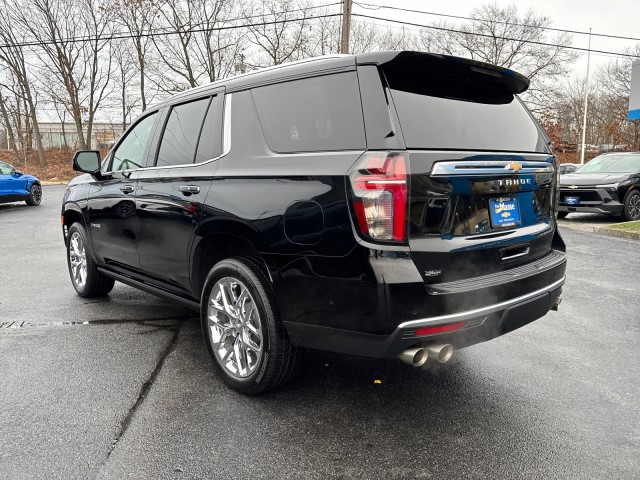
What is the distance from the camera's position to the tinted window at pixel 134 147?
160 inches

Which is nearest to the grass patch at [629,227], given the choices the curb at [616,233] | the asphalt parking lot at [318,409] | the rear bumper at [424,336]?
the curb at [616,233]

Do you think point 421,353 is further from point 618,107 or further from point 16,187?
point 618,107

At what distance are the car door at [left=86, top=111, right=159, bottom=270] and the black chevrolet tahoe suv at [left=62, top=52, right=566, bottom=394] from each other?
593 millimetres

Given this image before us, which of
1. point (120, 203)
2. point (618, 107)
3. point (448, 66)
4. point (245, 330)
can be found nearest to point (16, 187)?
point (120, 203)

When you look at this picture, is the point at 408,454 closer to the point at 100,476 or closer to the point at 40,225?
the point at 100,476

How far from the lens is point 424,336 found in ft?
7.49

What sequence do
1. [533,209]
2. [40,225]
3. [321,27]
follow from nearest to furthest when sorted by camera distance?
[533,209] → [40,225] → [321,27]

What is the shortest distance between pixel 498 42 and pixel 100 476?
44573 millimetres

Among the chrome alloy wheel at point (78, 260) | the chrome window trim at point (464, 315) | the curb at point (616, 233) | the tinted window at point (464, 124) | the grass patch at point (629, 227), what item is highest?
the tinted window at point (464, 124)

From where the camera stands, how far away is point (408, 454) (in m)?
2.39

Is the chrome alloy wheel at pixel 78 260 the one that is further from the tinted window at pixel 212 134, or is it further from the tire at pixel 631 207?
the tire at pixel 631 207

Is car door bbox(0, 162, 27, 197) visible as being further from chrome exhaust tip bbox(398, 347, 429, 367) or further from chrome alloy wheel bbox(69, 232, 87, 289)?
chrome exhaust tip bbox(398, 347, 429, 367)

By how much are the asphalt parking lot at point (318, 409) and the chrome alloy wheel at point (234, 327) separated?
19 cm

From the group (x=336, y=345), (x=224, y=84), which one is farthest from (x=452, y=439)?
(x=224, y=84)
